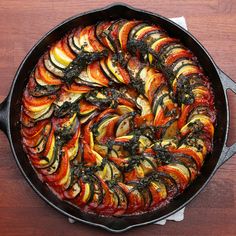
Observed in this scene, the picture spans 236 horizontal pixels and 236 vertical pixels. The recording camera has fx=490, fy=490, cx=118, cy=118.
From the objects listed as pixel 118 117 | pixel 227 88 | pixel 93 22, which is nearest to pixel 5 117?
pixel 118 117

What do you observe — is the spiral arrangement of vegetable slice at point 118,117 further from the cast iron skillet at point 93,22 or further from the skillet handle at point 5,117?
the skillet handle at point 5,117

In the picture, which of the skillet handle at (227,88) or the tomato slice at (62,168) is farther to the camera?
the tomato slice at (62,168)

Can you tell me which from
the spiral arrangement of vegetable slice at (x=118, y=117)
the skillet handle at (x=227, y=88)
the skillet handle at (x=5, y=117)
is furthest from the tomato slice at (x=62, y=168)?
the skillet handle at (x=227, y=88)

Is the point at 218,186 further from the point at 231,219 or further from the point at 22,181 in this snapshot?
the point at 22,181

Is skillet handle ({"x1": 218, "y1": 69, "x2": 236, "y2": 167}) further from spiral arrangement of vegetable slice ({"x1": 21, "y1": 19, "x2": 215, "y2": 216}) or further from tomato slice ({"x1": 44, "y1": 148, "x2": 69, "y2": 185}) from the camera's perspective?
tomato slice ({"x1": 44, "y1": 148, "x2": 69, "y2": 185})

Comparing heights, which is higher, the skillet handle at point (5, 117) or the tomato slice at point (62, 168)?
the skillet handle at point (5, 117)

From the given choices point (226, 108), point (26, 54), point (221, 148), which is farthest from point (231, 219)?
point (26, 54)

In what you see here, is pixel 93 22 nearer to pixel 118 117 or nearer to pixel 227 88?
pixel 118 117
